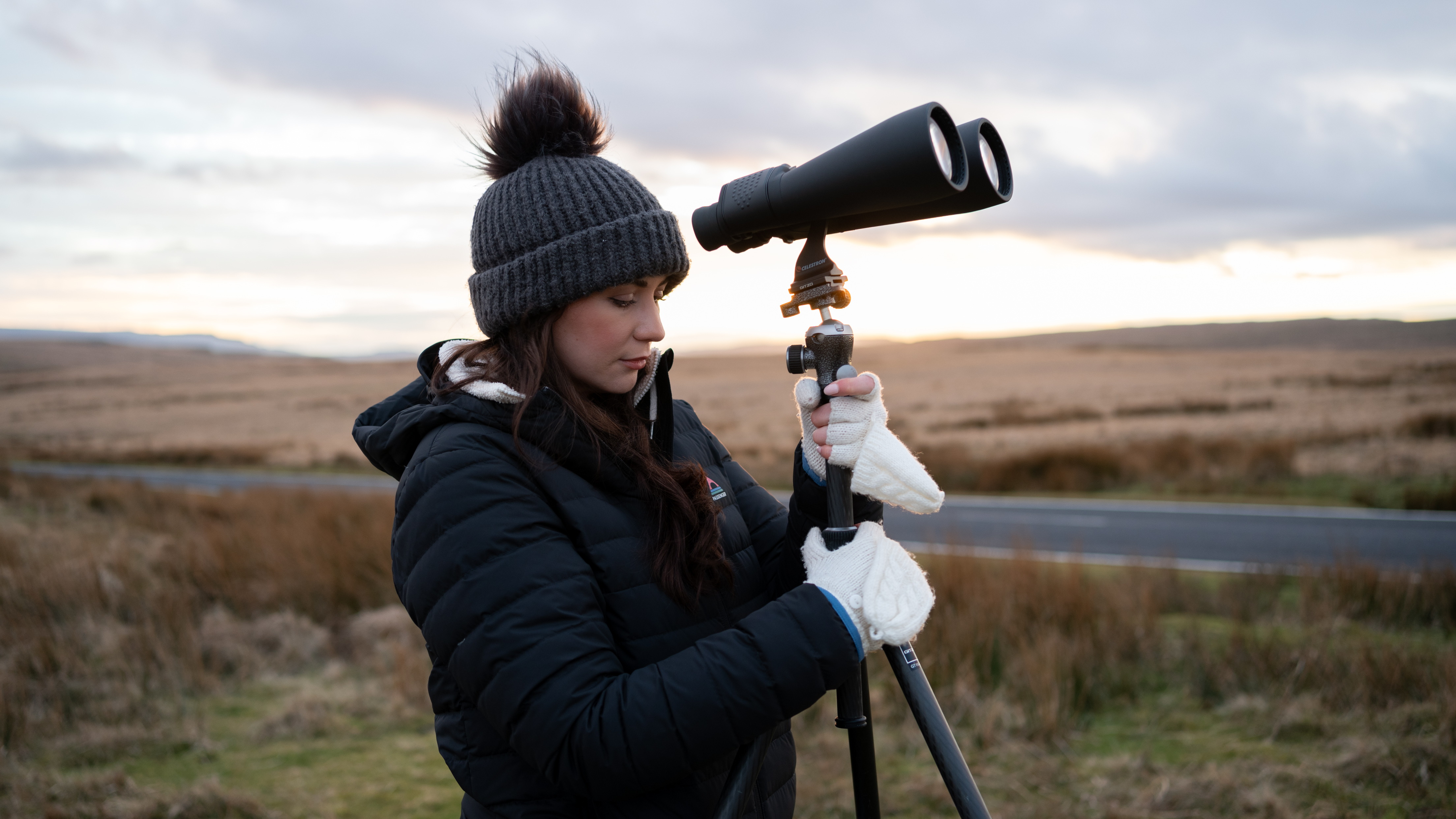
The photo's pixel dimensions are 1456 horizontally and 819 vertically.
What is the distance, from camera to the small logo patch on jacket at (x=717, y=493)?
1.49 metres

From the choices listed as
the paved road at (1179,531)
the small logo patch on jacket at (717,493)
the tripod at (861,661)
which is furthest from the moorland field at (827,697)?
the small logo patch on jacket at (717,493)

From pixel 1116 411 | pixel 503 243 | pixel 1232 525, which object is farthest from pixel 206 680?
pixel 1116 411

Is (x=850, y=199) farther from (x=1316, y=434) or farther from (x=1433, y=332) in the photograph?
(x=1433, y=332)

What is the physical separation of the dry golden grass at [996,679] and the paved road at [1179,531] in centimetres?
105

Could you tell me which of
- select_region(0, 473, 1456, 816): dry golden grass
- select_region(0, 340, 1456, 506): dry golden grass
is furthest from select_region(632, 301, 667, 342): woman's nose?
select_region(0, 340, 1456, 506): dry golden grass

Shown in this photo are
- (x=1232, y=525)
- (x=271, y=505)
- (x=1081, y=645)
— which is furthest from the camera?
(x=1232, y=525)

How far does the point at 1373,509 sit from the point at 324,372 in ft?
254

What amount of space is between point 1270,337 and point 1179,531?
8779 centimetres

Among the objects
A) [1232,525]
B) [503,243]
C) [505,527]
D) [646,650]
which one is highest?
[503,243]

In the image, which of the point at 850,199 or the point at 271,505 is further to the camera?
the point at 271,505

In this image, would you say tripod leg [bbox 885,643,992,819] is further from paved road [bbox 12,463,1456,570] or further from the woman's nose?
paved road [bbox 12,463,1456,570]

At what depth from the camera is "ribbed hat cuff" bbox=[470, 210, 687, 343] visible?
1380 mm

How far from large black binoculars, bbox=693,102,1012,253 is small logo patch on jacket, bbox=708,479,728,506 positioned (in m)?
0.44

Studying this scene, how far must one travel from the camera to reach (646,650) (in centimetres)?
126
